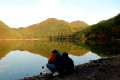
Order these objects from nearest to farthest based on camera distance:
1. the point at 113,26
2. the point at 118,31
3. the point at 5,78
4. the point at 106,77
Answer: the point at 106,77
the point at 5,78
the point at 118,31
the point at 113,26

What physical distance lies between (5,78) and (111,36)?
144 meters

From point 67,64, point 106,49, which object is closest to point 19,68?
point 67,64

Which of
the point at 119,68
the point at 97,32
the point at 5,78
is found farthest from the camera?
the point at 97,32

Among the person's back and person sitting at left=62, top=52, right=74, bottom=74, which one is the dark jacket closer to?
person sitting at left=62, top=52, right=74, bottom=74

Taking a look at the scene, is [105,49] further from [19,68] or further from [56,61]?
[56,61]

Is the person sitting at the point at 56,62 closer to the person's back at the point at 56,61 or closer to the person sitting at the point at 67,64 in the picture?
the person's back at the point at 56,61

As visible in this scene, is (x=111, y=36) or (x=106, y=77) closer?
(x=106, y=77)

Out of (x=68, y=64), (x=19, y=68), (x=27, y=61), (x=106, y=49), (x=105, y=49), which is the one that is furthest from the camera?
(x=105, y=49)

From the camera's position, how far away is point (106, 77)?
70.0 feet

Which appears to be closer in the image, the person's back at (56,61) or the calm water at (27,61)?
the person's back at (56,61)

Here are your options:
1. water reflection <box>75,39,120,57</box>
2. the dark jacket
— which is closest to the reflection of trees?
water reflection <box>75,39,120,57</box>

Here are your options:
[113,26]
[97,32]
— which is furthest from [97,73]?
[97,32]

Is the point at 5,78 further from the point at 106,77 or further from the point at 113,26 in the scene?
the point at 113,26

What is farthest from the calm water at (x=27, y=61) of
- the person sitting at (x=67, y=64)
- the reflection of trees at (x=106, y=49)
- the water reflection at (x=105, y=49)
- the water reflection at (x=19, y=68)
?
the person sitting at (x=67, y=64)
